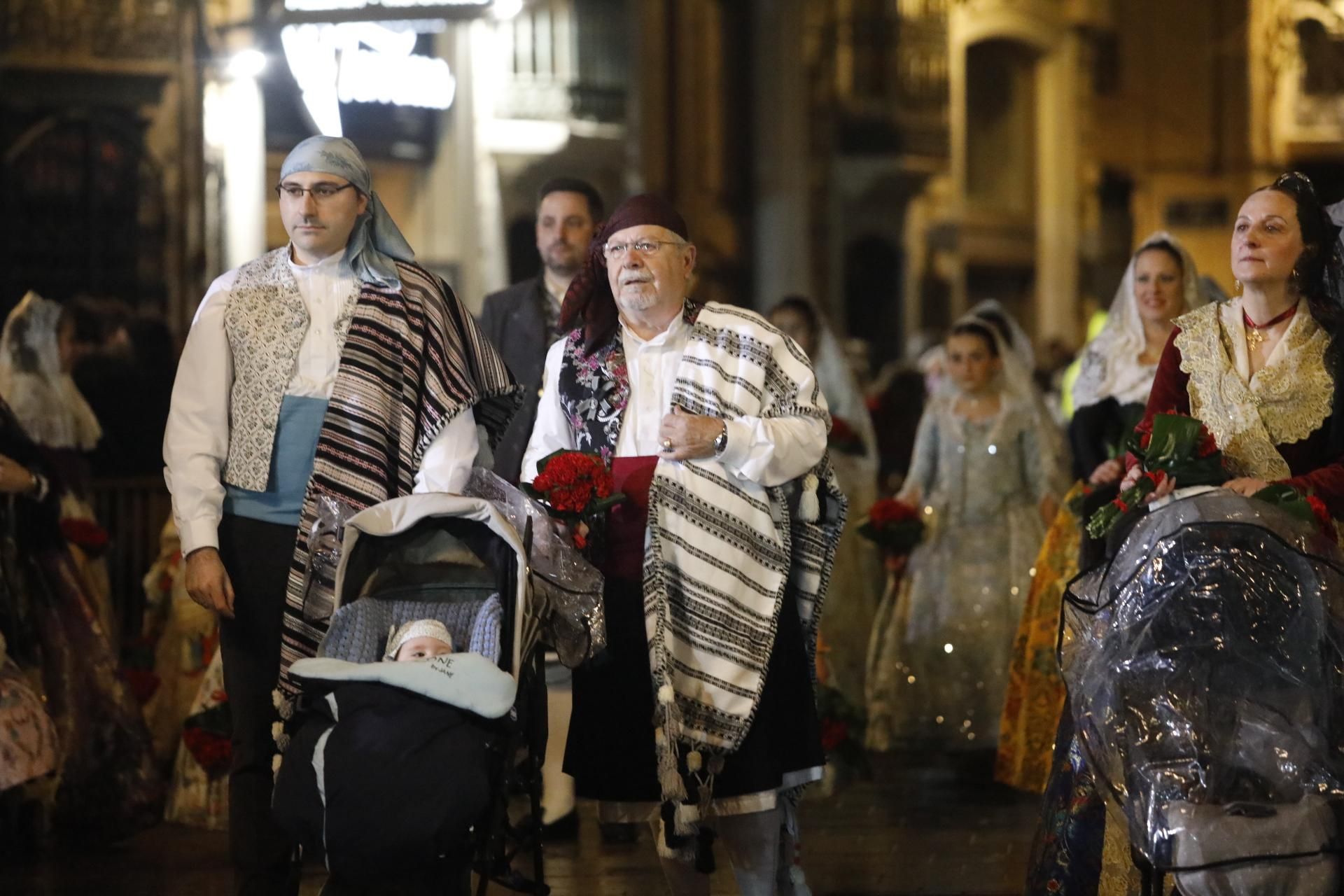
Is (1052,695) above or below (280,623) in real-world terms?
below

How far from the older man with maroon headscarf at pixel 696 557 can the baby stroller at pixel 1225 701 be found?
783mm

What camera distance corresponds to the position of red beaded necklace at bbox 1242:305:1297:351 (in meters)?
5.07

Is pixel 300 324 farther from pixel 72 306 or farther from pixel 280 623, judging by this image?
pixel 72 306

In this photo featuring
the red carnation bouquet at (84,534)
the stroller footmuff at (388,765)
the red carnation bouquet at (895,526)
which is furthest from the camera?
the red carnation bouquet at (895,526)

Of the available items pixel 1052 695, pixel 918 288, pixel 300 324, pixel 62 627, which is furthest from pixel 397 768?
pixel 918 288

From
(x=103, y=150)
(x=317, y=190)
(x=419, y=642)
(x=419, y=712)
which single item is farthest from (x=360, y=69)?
(x=419, y=712)

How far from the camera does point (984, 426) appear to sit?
867cm

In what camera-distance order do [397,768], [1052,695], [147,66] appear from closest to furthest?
[397,768] → [1052,695] → [147,66]

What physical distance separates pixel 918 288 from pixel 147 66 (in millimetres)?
12572

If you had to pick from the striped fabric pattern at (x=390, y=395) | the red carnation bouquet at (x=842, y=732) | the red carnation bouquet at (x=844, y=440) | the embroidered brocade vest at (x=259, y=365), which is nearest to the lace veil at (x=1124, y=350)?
the red carnation bouquet at (x=842, y=732)

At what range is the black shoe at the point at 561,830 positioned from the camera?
21.7 feet

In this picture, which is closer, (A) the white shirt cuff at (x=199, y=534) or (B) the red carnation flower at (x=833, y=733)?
(A) the white shirt cuff at (x=199, y=534)

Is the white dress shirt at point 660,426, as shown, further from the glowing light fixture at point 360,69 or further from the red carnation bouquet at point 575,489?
the glowing light fixture at point 360,69

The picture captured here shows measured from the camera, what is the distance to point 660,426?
474cm
